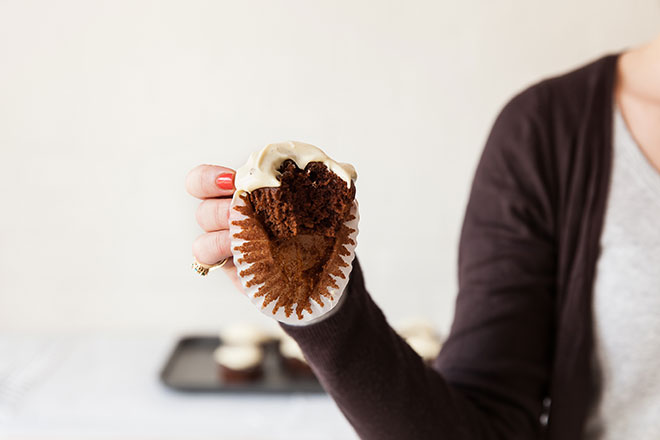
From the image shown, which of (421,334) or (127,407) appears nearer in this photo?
(127,407)

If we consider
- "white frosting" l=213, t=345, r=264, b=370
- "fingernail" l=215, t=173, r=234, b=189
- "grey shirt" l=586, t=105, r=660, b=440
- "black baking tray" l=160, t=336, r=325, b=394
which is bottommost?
"black baking tray" l=160, t=336, r=325, b=394

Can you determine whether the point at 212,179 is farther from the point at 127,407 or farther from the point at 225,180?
the point at 127,407

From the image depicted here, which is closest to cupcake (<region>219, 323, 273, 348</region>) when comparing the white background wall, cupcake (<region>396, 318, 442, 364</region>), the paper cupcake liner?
the white background wall

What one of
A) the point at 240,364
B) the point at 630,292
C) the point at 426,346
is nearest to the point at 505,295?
the point at 630,292

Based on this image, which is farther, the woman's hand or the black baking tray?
the black baking tray

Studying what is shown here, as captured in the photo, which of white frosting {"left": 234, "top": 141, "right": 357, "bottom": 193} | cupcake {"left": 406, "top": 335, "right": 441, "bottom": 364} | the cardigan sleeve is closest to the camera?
white frosting {"left": 234, "top": 141, "right": 357, "bottom": 193}

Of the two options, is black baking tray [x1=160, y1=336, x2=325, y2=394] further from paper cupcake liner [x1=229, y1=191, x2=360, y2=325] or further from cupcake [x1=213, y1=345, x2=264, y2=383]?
paper cupcake liner [x1=229, y1=191, x2=360, y2=325]

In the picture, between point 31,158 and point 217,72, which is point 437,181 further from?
point 31,158
